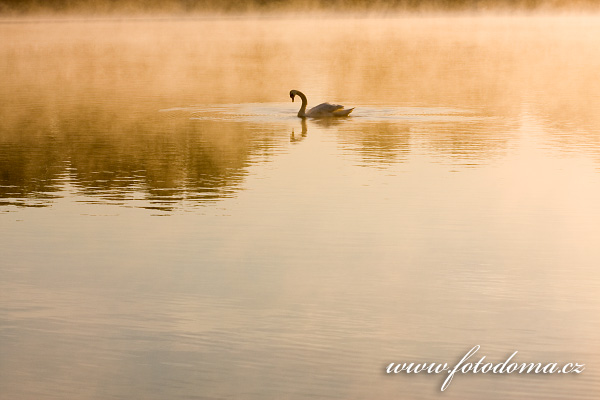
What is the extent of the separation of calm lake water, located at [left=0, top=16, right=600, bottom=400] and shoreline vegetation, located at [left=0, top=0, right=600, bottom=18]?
107 meters

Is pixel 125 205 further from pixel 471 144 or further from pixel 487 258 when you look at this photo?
pixel 471 144

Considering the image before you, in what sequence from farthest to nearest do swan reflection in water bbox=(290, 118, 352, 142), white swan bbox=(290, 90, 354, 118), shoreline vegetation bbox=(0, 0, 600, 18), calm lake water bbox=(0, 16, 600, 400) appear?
shoreline vegetation bbox=(0, 0, 600, 18) < white swan bbox=(290, 90, 354, 118) < swan reflection in water bbox=(290, 118, 352, 142) < calm lake water bbox=(0, 16, 600, 400)

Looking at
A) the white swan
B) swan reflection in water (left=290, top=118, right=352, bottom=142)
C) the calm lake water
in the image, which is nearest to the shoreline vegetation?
the white swan

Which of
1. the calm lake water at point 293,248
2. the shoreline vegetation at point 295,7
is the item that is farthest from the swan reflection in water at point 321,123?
the shoreline vegetation at point 295,7

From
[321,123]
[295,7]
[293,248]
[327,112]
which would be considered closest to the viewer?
[293,248]

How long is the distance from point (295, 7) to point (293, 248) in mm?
135292

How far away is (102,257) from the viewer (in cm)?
1619

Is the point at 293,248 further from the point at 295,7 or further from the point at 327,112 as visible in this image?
the point at 295,7

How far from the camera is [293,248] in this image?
1648 centimetres

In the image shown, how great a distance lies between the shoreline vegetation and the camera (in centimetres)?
14388

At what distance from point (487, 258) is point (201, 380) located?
537 centimetres

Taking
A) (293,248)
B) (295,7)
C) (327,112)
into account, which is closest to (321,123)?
(327,112)

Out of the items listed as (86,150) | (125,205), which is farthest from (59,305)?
(86,150)

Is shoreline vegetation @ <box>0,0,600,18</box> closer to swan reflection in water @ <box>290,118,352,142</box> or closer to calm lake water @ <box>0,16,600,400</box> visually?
calm lake water @ <box>0,16,600,400</box>
